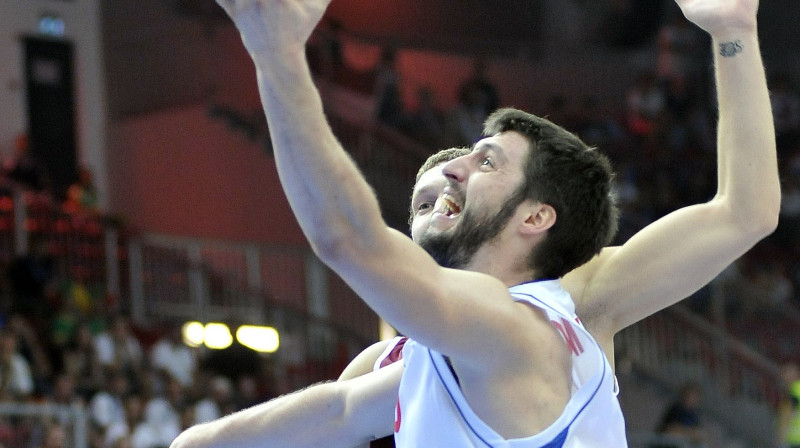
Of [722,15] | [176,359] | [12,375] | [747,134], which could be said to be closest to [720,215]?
[747,134]

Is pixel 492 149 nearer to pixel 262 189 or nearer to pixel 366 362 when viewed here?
pixel 366 362

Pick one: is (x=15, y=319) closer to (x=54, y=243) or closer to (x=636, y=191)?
(x=54, y=243)

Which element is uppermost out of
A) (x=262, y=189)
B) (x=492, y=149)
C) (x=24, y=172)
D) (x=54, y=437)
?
(x=24, y=172)

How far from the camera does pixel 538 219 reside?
2711 millimetres

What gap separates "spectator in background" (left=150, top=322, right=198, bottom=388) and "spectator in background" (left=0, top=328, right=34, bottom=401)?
79.1 inches

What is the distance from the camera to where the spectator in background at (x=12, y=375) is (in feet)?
35.0

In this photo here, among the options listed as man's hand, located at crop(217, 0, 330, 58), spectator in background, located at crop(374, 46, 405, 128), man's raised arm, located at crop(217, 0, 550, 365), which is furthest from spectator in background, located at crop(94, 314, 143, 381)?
man's hand, located at crop(217, 0, 330, 58)

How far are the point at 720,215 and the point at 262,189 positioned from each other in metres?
15.1

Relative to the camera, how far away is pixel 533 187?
8.91ft

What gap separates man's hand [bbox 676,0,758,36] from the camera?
9.59 ft

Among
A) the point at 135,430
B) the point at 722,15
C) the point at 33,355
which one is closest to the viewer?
the point at 722,15

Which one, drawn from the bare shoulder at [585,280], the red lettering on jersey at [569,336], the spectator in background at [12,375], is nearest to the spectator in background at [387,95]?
the spectator in background at [12,375]

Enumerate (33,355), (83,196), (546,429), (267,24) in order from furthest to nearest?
(83,196)
(33,355)
(546,429)
(267,24)

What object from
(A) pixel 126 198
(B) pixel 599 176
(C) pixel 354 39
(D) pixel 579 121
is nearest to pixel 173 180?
(A) pixel 126 198
